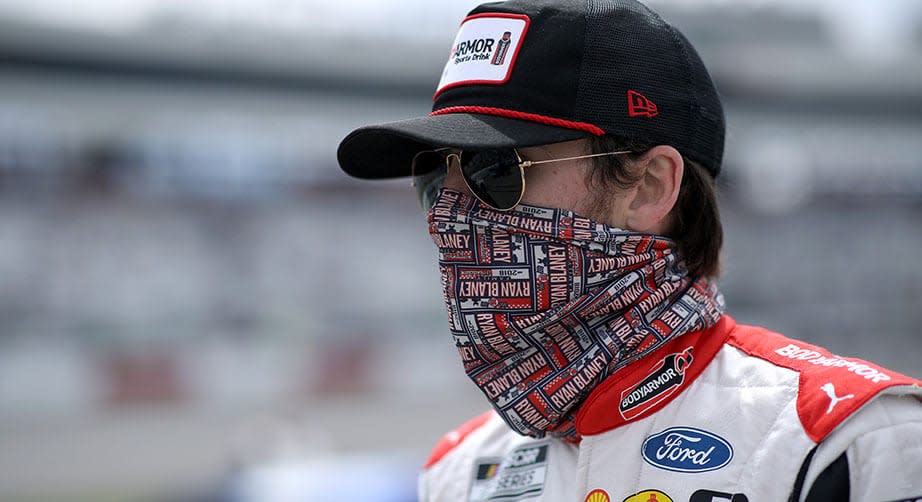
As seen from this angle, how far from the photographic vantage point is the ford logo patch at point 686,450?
1.31m

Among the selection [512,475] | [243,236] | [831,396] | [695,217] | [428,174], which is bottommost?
[831,396]

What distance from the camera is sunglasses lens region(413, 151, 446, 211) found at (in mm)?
1693

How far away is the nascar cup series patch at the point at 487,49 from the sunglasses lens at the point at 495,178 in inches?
4.9

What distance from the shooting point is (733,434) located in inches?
52.2

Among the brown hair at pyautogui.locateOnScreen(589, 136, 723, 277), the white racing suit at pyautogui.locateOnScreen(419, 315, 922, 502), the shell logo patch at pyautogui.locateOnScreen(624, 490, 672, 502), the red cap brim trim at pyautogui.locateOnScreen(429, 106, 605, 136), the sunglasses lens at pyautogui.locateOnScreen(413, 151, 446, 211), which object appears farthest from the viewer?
the sunglasses lens at pyautogui.locateOnScreen(413, 151, 446, 211)

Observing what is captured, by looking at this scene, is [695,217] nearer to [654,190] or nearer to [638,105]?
[654,190]

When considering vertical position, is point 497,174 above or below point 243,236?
below

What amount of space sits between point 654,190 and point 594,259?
0.18 m

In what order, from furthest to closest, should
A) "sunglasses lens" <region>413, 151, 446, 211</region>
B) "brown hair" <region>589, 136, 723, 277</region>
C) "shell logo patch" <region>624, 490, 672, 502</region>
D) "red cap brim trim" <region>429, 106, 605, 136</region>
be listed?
"sunglasses lens" <region>413, 151, 446, 211</region> < "brown hair" <region>589, 136, 723, 277</region> < "red cap brim trim" <region>429, 106, 605, 136</region> < "shell logo patch" <region>624, 490, 672, 502</region>

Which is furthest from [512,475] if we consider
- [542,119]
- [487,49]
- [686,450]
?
[487,49]

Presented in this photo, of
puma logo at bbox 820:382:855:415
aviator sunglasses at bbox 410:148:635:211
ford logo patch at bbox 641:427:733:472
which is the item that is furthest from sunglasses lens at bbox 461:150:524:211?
puma logo at bbox 820:382:855:415

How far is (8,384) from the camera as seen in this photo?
1307cm

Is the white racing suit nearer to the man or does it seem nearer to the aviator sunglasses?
the man

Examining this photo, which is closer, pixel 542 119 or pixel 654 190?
pixel 542 119
